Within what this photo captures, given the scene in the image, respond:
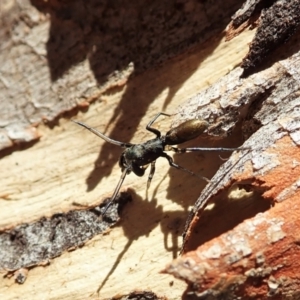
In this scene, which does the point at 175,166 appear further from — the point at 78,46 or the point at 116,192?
the point at 78,46

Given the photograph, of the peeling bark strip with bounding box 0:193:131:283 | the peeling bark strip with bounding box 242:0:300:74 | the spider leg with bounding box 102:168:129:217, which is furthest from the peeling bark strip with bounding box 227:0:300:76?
the peeling bark strip with bounding box 0:193:131:283

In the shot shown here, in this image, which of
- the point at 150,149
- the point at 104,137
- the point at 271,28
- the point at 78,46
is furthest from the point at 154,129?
the point at 271,28

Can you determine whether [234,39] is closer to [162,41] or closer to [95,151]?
[162,41]

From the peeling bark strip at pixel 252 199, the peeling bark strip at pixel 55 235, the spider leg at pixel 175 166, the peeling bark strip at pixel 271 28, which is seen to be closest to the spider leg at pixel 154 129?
the spider leg at pixel 175 166

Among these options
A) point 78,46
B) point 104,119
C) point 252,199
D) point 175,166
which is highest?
point 78,46

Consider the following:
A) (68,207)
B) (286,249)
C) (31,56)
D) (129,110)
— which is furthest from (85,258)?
(31,56)

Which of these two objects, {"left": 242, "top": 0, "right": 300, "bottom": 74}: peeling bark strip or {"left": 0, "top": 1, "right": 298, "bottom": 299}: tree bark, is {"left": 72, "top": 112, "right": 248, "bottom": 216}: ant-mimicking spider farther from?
{"left": 242, "top": 0, "right": 300, "bottom": 74}: peeling bark strip
